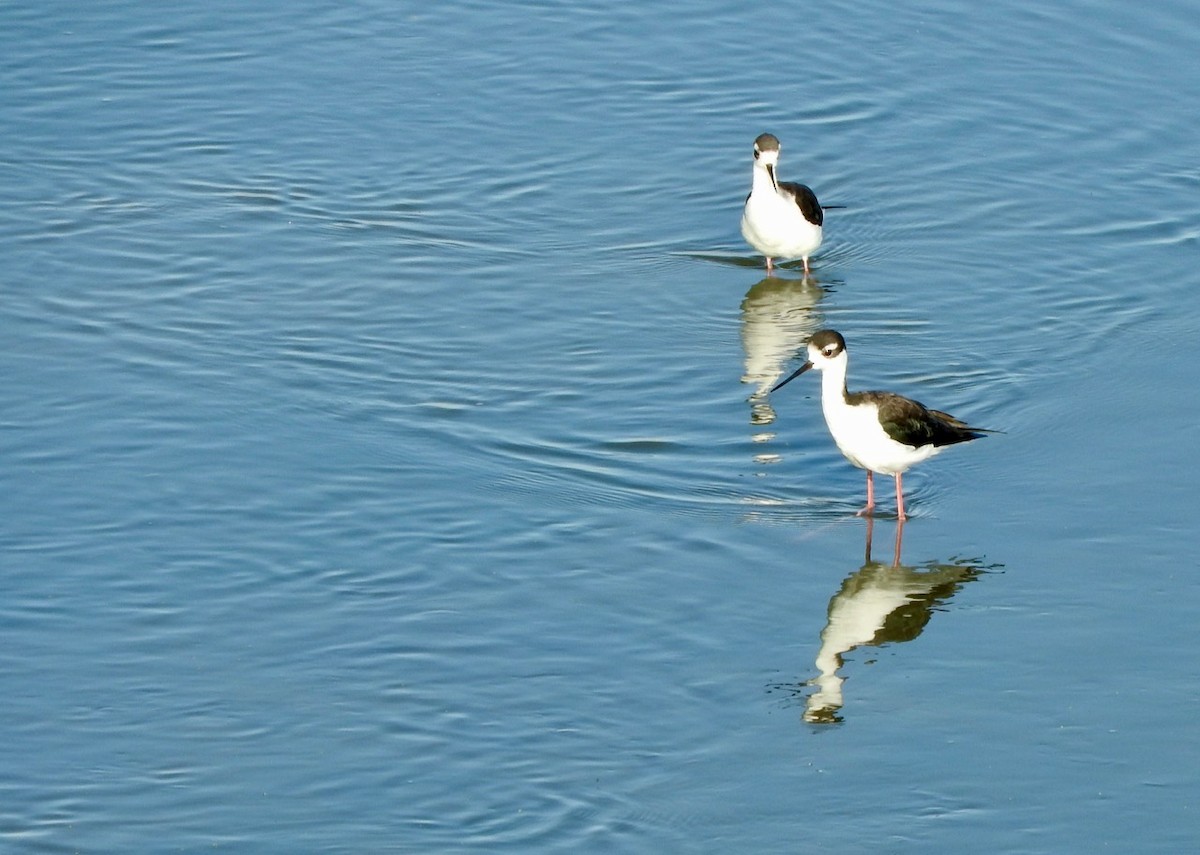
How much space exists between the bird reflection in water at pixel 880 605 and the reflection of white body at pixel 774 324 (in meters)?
2.52

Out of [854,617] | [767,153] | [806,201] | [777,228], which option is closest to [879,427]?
[854,617]

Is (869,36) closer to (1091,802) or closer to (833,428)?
(833,428)

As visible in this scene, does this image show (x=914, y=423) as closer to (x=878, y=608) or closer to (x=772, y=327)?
(x=878, y=608)

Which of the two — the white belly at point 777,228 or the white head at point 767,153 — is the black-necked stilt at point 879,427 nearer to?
the white belly at point 777,228

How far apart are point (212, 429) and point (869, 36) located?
10153mm

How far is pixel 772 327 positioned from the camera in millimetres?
13711

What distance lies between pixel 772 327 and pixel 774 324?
0.08 meters

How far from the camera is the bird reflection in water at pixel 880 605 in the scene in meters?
9.04

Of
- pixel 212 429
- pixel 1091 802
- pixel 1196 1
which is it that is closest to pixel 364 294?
pixel 212 429

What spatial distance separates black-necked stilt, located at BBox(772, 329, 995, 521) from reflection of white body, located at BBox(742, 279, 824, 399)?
52.8 inches

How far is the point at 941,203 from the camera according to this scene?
1548 centimetres

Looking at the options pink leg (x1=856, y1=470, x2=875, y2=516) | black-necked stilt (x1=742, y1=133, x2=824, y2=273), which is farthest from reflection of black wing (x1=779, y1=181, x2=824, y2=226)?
pink leg (x1=856, y1=470, x2=875, y2=516)

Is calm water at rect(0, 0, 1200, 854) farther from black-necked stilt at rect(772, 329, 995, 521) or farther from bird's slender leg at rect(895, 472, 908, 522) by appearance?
black-necked stilt at rect(772, 329, 995, 521)

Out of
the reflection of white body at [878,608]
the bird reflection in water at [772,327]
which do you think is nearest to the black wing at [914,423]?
the reflection of white body at [878,608]
